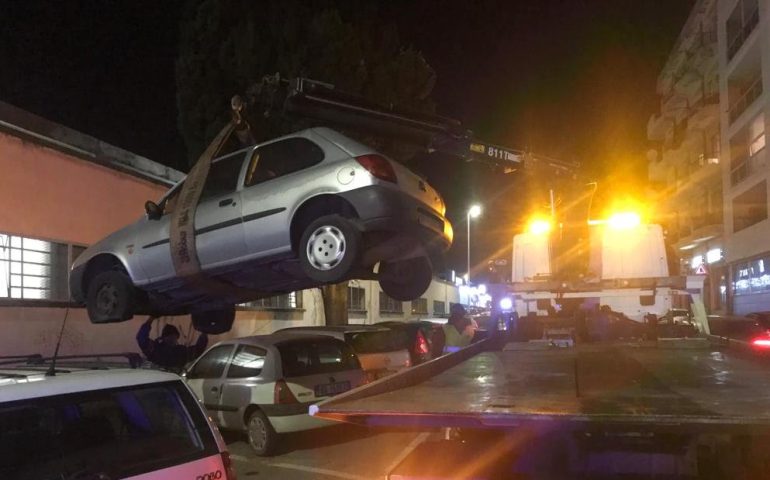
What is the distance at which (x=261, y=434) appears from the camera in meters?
8.25

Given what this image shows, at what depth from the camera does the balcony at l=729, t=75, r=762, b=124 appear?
2916 centimetres

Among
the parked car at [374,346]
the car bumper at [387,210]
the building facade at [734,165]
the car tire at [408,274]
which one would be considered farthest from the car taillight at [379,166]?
the building facade at [734,165]

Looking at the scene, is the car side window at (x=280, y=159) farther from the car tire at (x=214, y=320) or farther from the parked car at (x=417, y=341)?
the parked car at (x=417, y=341)

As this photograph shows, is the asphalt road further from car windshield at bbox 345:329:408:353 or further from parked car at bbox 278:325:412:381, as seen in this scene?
car windshield at bbox 345:329:408:353

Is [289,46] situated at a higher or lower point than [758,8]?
lower

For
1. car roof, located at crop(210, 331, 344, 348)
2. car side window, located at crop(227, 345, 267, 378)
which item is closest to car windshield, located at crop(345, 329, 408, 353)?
car roof, located at crop(210, 331, 344, 348)

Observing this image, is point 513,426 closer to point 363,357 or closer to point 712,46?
point 363,357

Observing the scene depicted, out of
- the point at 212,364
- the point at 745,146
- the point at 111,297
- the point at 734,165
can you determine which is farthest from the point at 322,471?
the point at 734,165

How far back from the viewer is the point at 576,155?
36.1 ft

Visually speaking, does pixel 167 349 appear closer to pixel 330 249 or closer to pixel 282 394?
pixel 282 394

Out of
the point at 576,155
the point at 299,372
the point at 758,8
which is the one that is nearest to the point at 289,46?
the point at 576,155

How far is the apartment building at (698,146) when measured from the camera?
121ft

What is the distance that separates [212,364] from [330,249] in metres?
4.15

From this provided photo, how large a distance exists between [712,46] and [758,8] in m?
9.34
